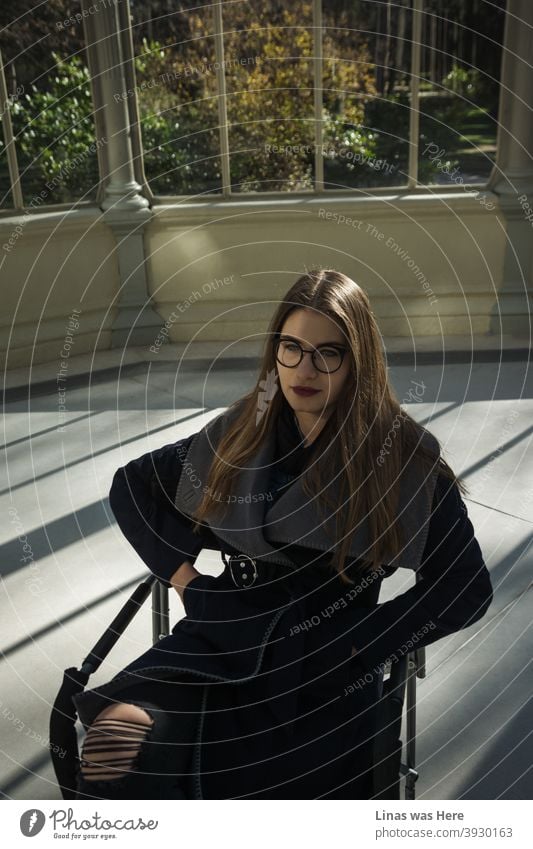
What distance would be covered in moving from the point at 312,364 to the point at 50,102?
4262 millimetres

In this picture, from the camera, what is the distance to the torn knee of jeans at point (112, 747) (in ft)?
4.95

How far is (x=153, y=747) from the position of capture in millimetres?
1531

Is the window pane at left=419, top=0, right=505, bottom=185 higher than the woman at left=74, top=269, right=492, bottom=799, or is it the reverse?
the window pane at left=419, top=0, right=505, bottom=185

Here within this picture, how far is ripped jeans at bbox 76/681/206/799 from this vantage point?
1522 millimetres

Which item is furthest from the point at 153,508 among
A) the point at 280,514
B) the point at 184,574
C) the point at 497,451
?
the point at 497,451

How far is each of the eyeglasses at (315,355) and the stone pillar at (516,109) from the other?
3802 mm

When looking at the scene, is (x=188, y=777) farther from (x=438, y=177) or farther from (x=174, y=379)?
(x=438, y=177)

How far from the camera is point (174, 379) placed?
4973 millimetres

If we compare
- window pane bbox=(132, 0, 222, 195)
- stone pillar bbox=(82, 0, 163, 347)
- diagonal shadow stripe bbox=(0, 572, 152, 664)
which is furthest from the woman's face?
window pane bbox=(132, 0, 222, 195)

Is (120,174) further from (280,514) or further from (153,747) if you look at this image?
(153,747)

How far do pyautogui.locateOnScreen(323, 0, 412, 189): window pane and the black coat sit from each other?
12.5 feet

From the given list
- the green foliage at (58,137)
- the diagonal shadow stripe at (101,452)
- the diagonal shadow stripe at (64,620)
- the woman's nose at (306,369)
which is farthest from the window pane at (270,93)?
the woman's nose at (306,369)

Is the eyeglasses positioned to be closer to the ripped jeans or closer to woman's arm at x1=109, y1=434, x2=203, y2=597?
woman's arm at x1=109, y1=434, x2=203, y2=597

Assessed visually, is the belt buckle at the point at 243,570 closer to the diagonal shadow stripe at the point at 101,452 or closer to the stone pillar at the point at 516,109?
the diagonal shadow stripe at the point at 101,452
